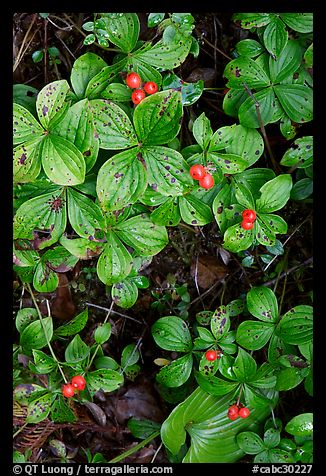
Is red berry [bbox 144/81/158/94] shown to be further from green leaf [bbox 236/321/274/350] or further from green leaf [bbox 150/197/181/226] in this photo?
green leaf [bbox 236/321/274/350]

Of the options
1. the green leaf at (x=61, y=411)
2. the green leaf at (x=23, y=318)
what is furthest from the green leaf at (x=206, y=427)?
the green leaf at (x=23, y=318)

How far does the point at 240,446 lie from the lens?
2.24 metres

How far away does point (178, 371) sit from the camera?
7.20 feet

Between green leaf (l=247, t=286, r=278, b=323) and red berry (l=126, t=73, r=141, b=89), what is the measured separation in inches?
42.1

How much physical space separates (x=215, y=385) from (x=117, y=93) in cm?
138

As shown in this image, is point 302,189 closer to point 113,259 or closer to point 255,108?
point 255,108

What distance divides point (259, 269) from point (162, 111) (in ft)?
3.15

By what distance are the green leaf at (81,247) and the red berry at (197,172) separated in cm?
52

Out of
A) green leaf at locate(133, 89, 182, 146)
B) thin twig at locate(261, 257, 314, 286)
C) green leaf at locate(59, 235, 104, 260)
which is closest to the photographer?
green leaf at locate(133, 89, 182, 146)

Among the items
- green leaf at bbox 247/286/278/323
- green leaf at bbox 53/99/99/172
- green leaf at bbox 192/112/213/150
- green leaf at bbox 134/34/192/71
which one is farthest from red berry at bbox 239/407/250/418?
green leaf at bbox 134/34/192/71

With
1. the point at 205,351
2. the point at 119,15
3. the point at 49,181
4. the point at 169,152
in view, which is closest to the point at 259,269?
the point at 205,351

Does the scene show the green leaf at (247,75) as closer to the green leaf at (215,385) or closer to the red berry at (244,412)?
the green leaf at (215,385)

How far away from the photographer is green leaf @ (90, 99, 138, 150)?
1872mm

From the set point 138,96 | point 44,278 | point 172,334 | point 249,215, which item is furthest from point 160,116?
point 172,334
